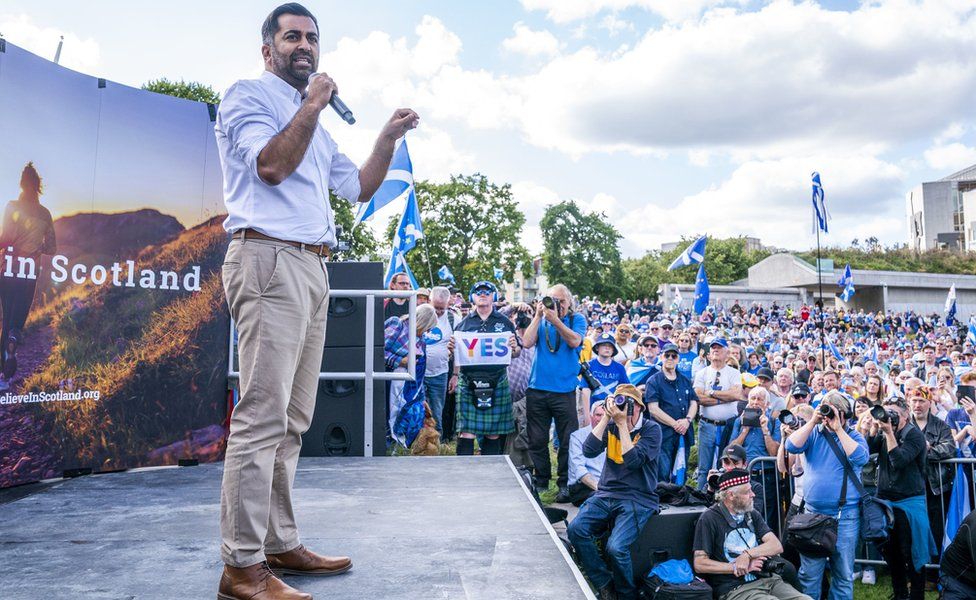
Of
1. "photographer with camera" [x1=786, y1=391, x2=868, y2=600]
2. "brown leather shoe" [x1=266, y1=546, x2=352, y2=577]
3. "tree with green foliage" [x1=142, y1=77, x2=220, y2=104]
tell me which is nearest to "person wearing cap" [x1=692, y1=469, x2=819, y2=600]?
"photographer with camera" [x1=786, y1=391, x2=868, y2=600]

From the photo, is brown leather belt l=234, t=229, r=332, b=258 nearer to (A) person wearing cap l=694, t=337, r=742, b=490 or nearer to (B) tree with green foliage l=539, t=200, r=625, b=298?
(A) person wearing cap l=694, t=337, r=742, b=490

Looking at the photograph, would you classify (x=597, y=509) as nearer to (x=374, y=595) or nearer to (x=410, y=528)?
(x=410, y=528)

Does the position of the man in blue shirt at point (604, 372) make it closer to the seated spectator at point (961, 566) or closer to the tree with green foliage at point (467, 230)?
the seated spectator at point (961, 566)

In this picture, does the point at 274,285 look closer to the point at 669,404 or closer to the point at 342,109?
the point at 342,109

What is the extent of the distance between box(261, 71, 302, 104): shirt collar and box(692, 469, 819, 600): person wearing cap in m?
4.90

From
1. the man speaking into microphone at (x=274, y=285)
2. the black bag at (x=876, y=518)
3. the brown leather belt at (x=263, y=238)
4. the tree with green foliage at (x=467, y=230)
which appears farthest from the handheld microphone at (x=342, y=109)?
the tree with green foliage at (x=467, y=230)

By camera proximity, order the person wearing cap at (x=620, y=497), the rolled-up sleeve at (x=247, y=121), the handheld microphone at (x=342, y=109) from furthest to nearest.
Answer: the person wearing cap at (x=620, y=497) < the handheld microphone at (x=342, y=109) < the rolled-up sleeve at (x=247, y=121)

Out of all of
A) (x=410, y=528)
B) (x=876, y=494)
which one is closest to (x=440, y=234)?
(x=876, y=494)

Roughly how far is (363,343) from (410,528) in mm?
2468

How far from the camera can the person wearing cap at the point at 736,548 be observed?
566 cm

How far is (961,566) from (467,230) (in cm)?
4203

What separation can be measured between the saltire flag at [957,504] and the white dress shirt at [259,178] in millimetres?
6941

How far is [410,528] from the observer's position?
2.92 m

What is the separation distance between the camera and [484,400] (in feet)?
22.7
